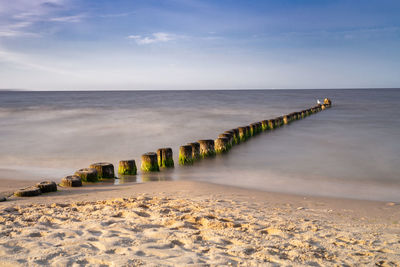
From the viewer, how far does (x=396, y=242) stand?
3.44m

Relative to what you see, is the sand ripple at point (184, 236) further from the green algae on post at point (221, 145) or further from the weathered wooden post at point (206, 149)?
the green algae on post at point (221, 145)

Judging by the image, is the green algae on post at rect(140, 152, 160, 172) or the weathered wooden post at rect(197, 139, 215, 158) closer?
the green algae on post at rect(140, 152, 160, 172)

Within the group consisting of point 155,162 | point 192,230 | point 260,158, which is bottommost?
point 260,158

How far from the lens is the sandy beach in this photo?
2.89 meters

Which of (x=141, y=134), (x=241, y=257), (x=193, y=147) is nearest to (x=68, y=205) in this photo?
(x=241, y=257)

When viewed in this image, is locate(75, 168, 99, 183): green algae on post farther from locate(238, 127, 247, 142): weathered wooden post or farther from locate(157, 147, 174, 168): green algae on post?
locate(238, 127, 247, 142): weathered wooden post

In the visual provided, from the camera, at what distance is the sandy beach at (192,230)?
289cm

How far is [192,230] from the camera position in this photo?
3.59 metres

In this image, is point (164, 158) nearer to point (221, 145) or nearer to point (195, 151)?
point (195, 151)

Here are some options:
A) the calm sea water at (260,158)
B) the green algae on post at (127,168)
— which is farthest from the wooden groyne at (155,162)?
the calm sea water at (260,158)

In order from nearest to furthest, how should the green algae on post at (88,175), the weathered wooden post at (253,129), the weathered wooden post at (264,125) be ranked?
the green algae on post at (88,175), the weathered wooden post at (253,129), the weathered wooden post at (264,125)

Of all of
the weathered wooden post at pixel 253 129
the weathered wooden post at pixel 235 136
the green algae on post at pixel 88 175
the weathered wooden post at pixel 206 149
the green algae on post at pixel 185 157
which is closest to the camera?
the green algae on post at pixel 88 175

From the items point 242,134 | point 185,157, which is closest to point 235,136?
point 242,134

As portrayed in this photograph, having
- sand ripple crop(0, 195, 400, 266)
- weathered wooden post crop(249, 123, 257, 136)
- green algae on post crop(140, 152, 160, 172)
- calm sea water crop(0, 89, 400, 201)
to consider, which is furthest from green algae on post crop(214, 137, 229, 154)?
sand ripple crop(0, 195, 400, 266)
